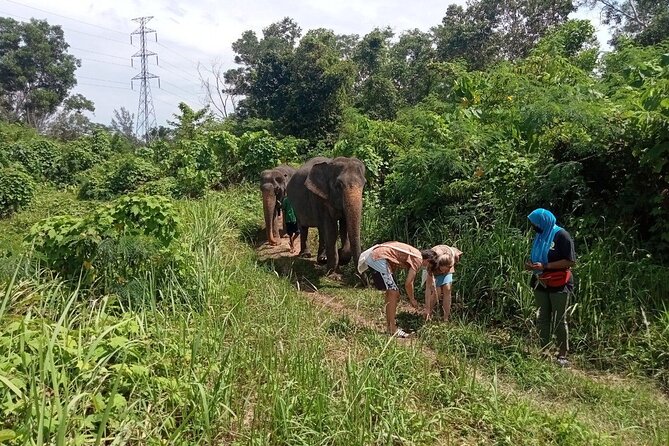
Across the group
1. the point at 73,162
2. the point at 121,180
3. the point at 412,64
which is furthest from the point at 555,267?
the point at 412,64

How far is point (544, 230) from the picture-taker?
216 inches

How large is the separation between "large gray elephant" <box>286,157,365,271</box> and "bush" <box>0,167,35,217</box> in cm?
1032

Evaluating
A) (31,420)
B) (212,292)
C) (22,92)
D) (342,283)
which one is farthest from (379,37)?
(22,92)

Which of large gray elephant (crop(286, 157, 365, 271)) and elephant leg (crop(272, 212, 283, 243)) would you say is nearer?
large gray elephant (crop(286, 157, 365, 271))

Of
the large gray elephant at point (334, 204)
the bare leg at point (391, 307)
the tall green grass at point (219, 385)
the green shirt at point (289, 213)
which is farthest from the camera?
the green shirt at point (289, 213)

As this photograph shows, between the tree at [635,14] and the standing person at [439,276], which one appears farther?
the tree at [635,14]

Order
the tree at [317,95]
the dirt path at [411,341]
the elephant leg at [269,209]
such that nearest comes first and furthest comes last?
the dirt path at [411,341] → the elephant leg at [269,209] → the tree at [317,95]

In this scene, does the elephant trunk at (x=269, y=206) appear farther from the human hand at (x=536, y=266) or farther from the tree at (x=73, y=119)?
the tree at (x=73, y=119)

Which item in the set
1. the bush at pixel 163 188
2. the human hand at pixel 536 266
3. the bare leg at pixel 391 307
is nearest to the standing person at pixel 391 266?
the bare leg at pixel 391 307

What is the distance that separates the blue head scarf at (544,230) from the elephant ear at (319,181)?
3.83 m

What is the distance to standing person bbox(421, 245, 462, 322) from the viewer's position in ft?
20.5

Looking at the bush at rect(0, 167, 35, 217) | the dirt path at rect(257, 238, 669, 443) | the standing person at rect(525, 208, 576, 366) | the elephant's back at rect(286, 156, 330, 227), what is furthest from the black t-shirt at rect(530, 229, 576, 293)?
the bush at rect(0, 167, 35, 217)

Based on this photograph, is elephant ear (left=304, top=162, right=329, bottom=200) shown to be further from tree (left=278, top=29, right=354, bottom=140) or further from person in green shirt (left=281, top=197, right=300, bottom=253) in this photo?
tree (left=278, top=29, right=354, bottom=140)

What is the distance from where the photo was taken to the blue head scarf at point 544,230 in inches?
214
